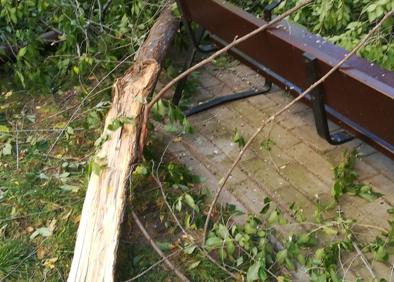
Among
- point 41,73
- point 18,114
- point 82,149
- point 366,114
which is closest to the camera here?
point 366,114

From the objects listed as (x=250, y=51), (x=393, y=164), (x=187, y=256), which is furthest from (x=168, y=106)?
(x=393, y=164)

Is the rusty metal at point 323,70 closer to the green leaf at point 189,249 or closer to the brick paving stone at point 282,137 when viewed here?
the brick paving stone at point 282,137

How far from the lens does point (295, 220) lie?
296 cm

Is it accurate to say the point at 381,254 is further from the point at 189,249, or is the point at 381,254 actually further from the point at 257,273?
the point at 189,249

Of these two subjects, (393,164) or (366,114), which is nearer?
(366,114)

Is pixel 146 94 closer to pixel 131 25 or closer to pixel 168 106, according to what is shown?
pixel 168 106

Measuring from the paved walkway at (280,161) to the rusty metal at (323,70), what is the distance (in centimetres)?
53

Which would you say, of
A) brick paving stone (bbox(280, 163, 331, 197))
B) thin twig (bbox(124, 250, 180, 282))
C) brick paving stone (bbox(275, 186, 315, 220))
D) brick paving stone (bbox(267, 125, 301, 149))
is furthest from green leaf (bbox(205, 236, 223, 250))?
brick paving stone (bbox(267, 125, 301, 149))

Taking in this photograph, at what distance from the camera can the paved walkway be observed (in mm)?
3059

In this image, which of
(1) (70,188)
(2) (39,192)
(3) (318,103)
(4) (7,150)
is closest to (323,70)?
(3) (318,103)

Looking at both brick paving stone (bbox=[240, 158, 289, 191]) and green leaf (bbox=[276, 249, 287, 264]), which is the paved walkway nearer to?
brick paving stone (bbox=[240, 158, 289, 191])

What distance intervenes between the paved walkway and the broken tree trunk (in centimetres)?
59

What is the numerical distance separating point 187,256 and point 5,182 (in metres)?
1.44

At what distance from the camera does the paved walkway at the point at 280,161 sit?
3.06 meters
